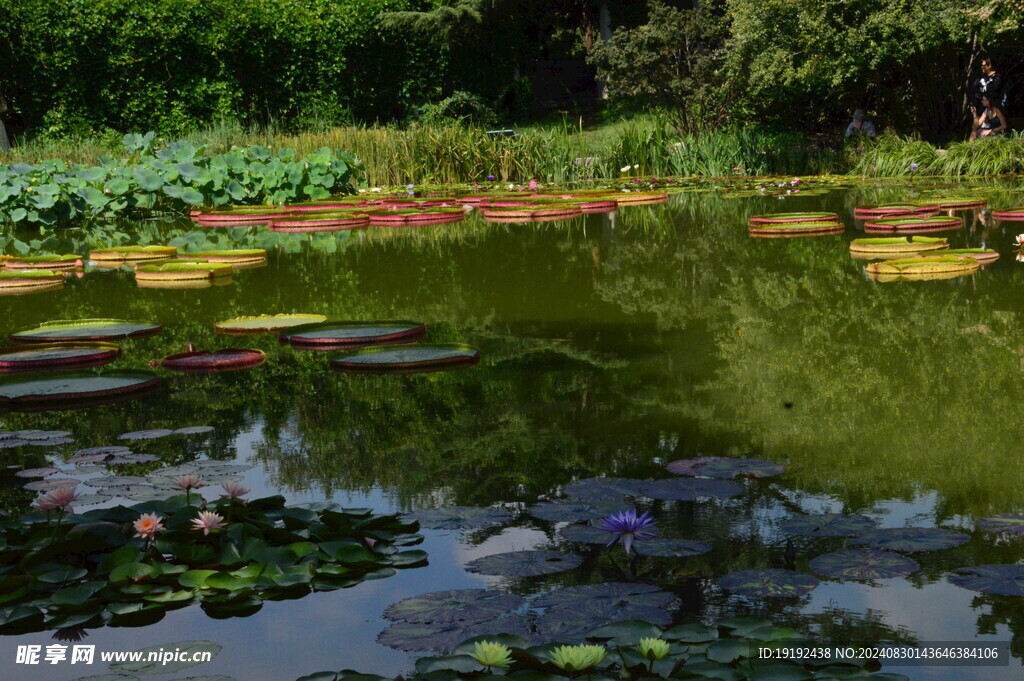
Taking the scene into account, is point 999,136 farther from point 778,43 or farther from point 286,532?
point 286,532

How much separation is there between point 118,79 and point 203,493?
1792 centimetres

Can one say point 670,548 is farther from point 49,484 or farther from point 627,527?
point 49,484

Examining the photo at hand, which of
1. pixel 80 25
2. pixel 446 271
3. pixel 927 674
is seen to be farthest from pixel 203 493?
pixel 80 25

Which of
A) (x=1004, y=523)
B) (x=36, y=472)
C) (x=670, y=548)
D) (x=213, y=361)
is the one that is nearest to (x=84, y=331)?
(x=213, y=361)

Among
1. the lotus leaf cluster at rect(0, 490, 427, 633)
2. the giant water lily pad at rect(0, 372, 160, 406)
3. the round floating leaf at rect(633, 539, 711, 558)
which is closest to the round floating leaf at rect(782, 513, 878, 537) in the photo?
the round floating leaf at rect(633, 539, 711, 558)

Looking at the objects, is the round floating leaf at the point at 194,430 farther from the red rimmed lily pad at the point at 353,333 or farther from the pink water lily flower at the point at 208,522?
the red rimmed lily pad at the point at 353,333

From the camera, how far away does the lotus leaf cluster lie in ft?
7.78

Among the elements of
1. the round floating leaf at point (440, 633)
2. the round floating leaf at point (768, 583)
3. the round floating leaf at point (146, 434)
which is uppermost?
the round floating leaf at point (146, 434)

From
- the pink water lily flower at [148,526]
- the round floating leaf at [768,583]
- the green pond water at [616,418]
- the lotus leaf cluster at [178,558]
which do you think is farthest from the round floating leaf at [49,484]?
the round floating leaf at [768,583]

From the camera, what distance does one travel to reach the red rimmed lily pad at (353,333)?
498cm

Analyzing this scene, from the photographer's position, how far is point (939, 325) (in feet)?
16.2

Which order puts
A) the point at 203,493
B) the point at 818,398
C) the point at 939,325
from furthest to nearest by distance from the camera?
the point at 939,325, the point at 818,398, the point at 203,493

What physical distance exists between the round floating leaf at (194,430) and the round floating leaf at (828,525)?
1.93 m

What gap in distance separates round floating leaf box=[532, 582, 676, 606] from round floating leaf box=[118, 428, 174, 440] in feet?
5.89
